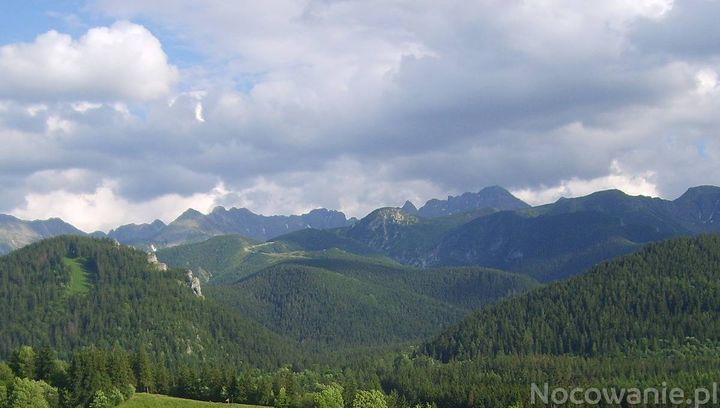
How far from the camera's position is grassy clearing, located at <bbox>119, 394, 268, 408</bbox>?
178m

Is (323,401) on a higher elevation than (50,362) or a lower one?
lower

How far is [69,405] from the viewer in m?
174

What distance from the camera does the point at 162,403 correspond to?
181375mm

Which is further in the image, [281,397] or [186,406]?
[281,397]

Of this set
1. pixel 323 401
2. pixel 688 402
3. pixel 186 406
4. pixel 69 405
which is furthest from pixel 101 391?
pixel 688 402

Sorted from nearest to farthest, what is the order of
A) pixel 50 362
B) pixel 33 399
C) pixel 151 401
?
pixel 33 399 → pixel 151 401 → pixel 50 362

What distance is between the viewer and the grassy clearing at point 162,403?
177625 mm

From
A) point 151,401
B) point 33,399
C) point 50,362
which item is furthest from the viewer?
point 50,362

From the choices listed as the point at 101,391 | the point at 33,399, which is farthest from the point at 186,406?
the point at 33,399

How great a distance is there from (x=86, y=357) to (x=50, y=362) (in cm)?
1686

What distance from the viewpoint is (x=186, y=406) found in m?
182

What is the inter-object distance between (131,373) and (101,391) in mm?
19530

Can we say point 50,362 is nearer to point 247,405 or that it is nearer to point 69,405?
point 69,405

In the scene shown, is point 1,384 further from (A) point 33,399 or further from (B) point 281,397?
(B) point 281,397
